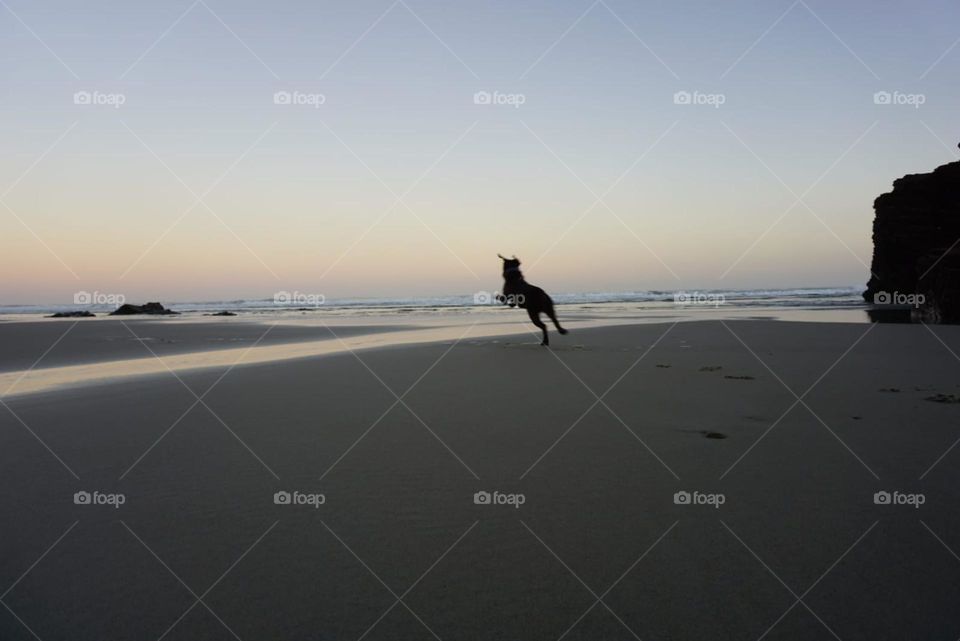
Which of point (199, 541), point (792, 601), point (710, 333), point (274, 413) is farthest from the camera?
point (710, 333)

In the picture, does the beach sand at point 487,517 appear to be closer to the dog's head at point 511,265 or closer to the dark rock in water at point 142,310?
the dog's head at point 511,265

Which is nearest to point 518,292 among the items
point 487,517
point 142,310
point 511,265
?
point 511,265

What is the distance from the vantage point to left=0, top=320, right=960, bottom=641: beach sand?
92.3 inches

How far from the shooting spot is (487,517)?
3.23 m

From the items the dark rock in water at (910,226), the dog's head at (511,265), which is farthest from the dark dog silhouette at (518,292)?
the dark rock in water at (910,226)

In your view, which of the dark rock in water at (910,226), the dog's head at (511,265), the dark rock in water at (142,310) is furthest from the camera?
the dark rock in water at (142,310)

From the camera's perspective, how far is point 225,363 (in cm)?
1052

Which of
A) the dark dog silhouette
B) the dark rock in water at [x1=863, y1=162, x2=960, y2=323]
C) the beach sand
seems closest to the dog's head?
the dark dog silhouette

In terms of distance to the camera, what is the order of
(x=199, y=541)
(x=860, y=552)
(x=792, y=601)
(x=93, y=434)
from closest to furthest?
(x=792, y=601), (x=860, y=552), (x=199, y=541), (x=93, y=434)

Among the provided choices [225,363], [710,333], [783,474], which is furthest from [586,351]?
[783,474]

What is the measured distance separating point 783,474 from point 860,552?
3.50 ft

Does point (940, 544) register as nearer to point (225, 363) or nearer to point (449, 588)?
point (449, 588)

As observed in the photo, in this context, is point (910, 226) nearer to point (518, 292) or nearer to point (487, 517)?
point (518, 292)

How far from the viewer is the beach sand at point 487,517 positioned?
2.34m
